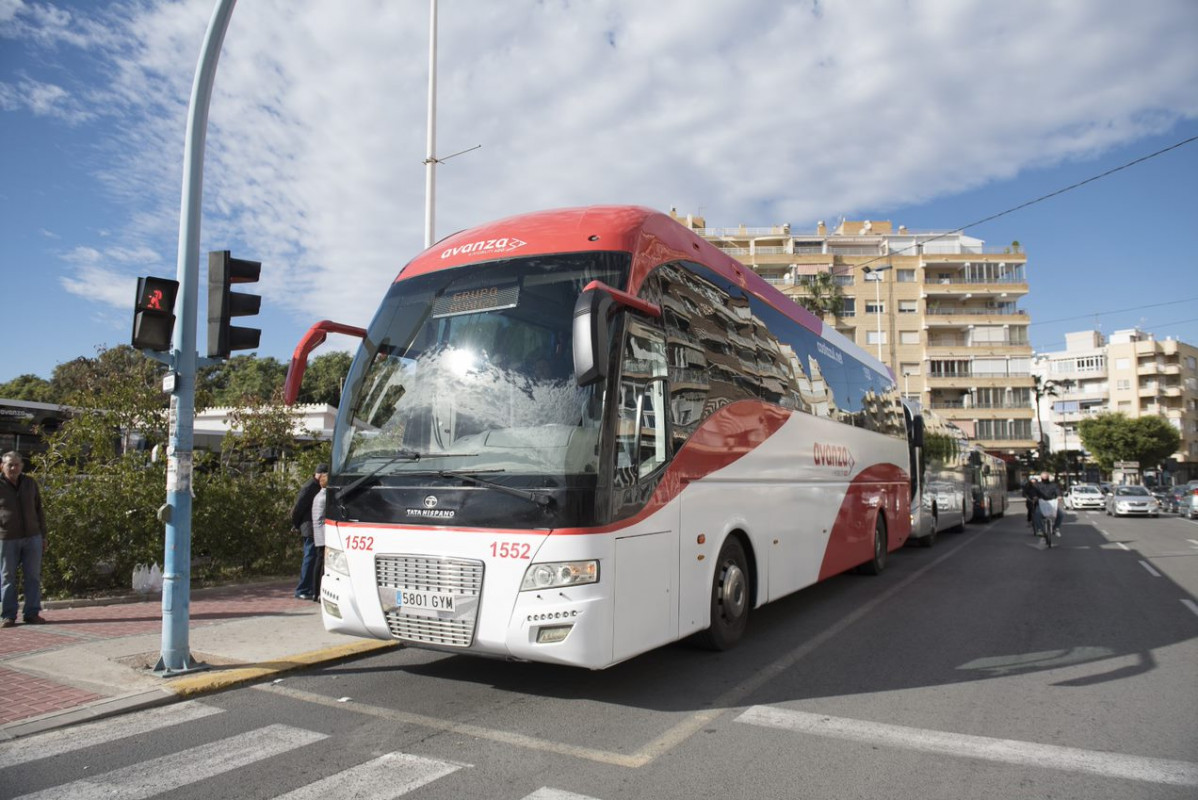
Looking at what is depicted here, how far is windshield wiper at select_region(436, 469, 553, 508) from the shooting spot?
512 cm

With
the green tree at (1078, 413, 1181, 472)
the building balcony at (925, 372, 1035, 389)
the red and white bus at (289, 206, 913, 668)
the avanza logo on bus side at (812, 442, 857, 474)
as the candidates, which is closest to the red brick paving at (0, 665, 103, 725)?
the red and white bus at (289, 206, 913, 668)

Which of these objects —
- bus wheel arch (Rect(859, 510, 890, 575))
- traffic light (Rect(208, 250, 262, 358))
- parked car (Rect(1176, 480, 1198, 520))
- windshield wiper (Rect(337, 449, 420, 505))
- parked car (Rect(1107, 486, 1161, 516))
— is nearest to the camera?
windshield wiper (Rect(337, 449, 420, 505))

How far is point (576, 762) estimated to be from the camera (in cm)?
453

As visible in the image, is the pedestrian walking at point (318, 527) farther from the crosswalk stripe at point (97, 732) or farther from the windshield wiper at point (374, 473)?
the crosswalk stripe at point (97, 732)

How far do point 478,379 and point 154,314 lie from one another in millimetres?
2900

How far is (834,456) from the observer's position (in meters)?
10.4

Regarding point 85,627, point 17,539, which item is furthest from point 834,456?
point 17,539

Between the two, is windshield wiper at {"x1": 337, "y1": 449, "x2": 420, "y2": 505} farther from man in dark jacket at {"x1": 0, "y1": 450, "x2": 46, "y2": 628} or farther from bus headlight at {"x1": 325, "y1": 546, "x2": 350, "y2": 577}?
man in dark jacket at {"x1": 0, "y1": 450, "x2": 46, "y2": 628}

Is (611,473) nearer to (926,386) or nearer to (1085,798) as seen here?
(1085,798)

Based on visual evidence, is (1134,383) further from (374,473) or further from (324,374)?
(374,473)

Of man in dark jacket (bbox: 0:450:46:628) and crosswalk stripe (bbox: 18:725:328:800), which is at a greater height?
man in dark jacket (bbox: 0:450:46:628)

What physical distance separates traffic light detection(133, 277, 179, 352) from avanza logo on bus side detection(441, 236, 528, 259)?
2284mm

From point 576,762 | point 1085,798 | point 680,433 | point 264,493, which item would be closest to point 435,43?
point 264,493

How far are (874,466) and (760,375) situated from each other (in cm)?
532
